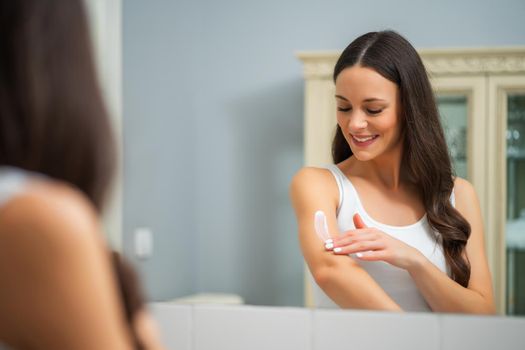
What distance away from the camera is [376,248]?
738mm

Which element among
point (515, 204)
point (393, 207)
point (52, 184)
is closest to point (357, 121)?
point (393, 207)

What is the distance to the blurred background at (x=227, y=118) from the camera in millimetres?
750

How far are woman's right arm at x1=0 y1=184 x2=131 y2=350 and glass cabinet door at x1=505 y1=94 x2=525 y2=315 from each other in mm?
579

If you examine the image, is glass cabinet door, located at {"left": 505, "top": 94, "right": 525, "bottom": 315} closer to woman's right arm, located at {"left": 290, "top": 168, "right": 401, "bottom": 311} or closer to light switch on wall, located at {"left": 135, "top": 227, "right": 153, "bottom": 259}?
woman's right arm, located at {"left": 290, "top": 168, "right": 401, "bottom": 311}

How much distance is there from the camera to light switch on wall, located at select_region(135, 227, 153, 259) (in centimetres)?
81

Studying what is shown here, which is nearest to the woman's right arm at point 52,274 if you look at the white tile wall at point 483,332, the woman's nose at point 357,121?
the woman's nose at point 357,121

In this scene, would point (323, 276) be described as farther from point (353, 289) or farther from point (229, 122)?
point (229, 122)

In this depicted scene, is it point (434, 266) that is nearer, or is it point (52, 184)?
point (52, 184)

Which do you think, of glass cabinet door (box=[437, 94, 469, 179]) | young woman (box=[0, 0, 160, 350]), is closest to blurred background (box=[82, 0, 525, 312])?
glass cabinet door (box=[437, 94, 469, 179])

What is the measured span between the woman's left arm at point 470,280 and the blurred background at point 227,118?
0.04m

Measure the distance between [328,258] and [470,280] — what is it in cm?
19

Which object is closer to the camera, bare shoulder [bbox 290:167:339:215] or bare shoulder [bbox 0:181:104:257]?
bare shoulder [bbox 0:181:104:257]

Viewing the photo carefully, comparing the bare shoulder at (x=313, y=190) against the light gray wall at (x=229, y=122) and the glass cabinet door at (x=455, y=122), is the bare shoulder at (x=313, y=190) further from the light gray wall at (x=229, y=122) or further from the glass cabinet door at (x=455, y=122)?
the glass cabinet door at (x=455, y=122)

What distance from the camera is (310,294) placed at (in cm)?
78
